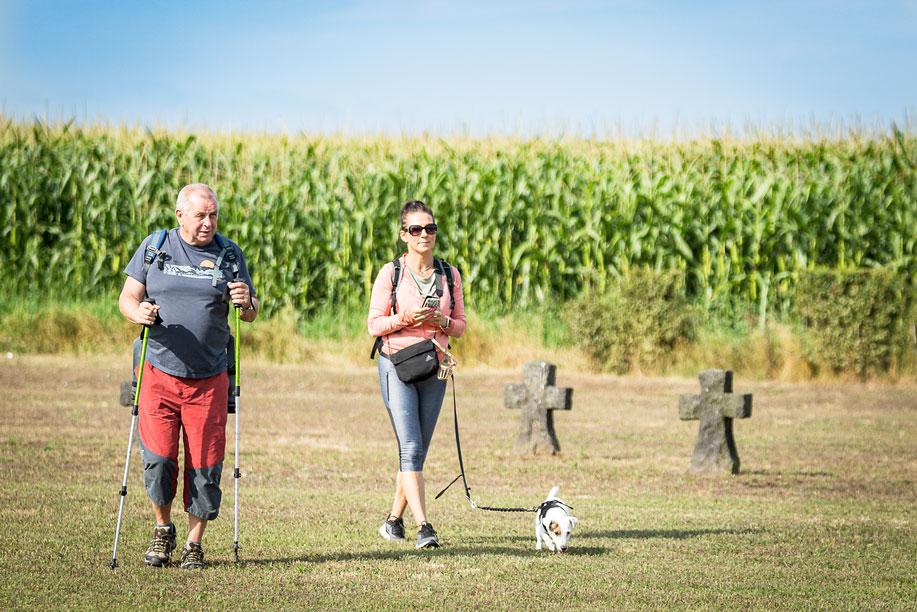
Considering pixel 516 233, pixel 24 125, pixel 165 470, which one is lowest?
pixel 165 470

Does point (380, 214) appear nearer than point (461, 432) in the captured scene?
No

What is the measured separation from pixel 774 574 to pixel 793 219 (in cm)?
1633

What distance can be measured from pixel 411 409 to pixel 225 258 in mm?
1616

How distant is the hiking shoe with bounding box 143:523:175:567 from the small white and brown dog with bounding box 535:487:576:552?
2.29 meters

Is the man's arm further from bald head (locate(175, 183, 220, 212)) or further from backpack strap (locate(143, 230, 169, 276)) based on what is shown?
bald head (locate(175, 183, 220, 212))

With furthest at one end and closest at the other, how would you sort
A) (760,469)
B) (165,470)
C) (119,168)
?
(119,168) < (760,469) < (165,470)

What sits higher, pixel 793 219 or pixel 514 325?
pixel 793 219

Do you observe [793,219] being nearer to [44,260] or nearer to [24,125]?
[44,260]

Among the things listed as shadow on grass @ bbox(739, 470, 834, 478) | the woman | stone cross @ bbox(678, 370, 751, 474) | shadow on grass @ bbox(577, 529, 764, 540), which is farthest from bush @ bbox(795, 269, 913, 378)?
the woman

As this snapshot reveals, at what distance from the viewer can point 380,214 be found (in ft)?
79.2

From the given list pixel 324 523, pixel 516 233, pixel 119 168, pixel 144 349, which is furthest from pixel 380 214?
pixel 144 349

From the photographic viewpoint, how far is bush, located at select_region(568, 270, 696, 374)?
20797 millimetres

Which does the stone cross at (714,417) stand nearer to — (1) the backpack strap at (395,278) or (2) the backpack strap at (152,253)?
(1) the backpack strap at (395,278)

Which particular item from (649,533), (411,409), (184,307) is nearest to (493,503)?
(649,533)
